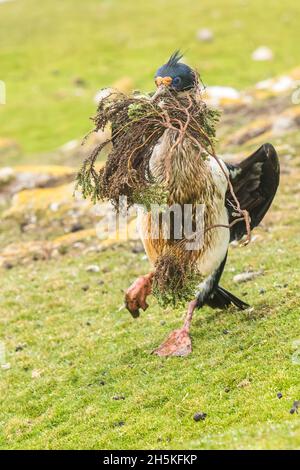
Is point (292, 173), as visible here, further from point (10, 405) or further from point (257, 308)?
point (10, 405)

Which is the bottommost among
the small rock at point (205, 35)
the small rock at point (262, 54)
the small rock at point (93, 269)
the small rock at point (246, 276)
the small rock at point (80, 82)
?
the small rock at point (93, 269)

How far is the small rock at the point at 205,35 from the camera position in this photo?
64000mm

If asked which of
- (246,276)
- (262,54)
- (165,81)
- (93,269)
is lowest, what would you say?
(93,269)

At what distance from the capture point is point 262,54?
58438mm

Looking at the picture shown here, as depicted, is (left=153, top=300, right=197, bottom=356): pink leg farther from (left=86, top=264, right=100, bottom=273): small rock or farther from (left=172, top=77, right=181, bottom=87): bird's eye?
(left=86, top=264, right=100, bottom=273): small rock

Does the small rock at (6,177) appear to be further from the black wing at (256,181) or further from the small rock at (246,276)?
the black wing at (256,181)

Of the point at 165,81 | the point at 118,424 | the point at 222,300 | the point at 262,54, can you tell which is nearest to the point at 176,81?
the point at 165,81

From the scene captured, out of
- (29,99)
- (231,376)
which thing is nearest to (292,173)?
(231,376)

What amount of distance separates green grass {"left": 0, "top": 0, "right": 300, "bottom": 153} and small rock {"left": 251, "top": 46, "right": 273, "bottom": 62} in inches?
26.8

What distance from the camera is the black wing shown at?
464 inches

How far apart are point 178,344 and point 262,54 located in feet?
165

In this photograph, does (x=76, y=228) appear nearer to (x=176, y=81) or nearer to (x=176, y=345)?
(x=176, y=345)

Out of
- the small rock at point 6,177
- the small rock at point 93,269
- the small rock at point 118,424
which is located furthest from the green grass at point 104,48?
the small rock at point 118,424

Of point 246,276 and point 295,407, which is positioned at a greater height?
point 246,276
